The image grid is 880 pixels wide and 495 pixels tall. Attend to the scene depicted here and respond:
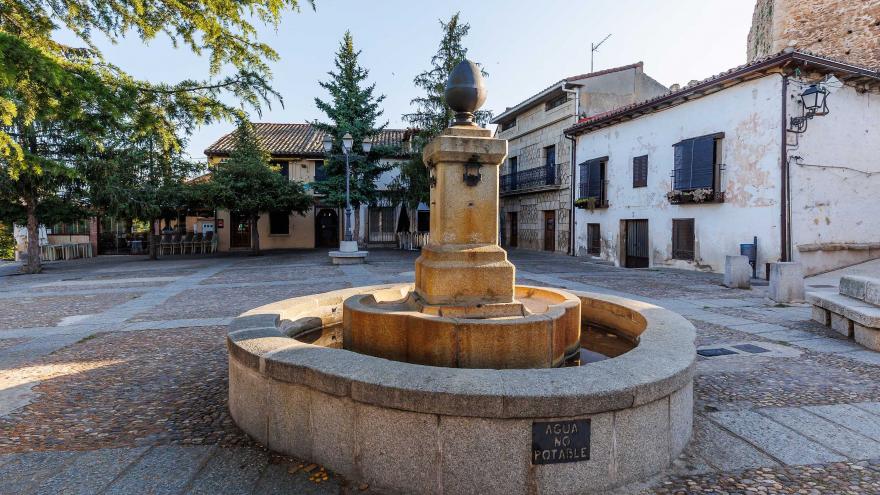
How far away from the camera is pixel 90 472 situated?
8.22ft

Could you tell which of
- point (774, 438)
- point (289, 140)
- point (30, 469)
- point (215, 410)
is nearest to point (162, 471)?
point (30, 469)

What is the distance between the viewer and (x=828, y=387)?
391cm

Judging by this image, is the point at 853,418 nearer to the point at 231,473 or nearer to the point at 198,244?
the point at 231,473

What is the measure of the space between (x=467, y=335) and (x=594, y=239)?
17042 mm

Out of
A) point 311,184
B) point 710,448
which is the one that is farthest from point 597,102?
point 710,448

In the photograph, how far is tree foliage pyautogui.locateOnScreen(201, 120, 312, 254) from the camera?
762 inches

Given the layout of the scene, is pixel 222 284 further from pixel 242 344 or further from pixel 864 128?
pixel 864 128

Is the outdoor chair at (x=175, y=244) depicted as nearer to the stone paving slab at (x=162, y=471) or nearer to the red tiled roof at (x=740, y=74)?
the red tiled roof at (x=740, y=74)

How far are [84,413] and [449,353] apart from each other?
113 inches

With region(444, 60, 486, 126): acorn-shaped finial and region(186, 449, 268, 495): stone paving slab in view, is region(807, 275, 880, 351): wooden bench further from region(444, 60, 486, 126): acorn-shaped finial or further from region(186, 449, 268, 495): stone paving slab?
region(186, 449, 268, 495): stone paving slab

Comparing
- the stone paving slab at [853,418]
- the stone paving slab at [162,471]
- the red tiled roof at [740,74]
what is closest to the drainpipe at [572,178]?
the red tiled roof at [740,74]

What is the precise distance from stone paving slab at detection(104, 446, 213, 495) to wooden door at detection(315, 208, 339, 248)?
25.1m

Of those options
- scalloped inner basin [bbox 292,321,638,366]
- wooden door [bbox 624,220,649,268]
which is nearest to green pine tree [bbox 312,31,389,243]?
wooden door [bbox 624,220,649,268]

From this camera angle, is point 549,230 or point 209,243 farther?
point 209,243
